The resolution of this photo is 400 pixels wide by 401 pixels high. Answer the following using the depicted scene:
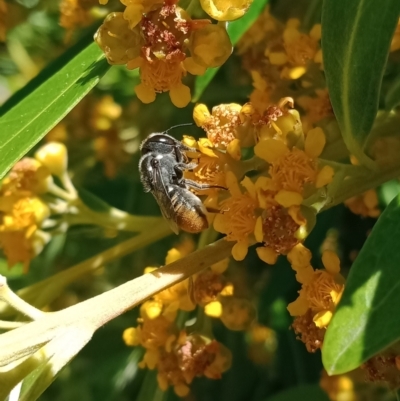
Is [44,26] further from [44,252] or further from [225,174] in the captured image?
[225,174]

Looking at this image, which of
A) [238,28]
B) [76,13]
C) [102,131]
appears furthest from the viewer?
[102,131]

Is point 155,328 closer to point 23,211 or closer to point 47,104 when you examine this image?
A: point 23,211

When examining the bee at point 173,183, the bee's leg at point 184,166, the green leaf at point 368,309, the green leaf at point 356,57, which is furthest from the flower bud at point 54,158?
the green leaf at point 368,309

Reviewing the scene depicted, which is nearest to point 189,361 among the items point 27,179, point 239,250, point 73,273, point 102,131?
point 73,273

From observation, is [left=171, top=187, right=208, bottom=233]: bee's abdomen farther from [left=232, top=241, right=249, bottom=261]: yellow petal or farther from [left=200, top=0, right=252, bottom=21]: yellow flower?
[left=200, top=0, right=252, bottom=21]: yellow flower

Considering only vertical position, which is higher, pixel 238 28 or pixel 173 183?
pixel 238 28

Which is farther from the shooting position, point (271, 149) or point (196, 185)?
point (196, 185)

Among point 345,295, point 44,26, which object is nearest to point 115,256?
point 345,295
